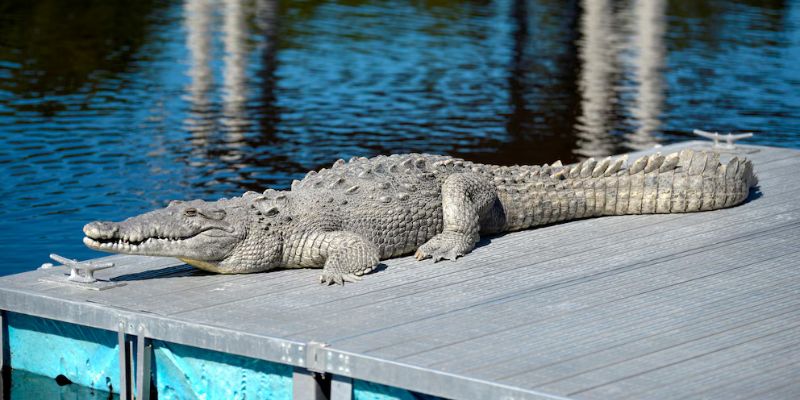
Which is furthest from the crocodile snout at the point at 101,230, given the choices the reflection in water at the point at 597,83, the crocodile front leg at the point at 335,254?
the reflection in water at the point at 597,83

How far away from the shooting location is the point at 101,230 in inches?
225

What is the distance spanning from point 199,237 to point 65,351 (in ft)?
3.04

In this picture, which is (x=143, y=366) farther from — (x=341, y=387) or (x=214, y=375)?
(x=341, y=387)

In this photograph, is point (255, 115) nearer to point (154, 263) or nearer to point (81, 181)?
point (81, 181)

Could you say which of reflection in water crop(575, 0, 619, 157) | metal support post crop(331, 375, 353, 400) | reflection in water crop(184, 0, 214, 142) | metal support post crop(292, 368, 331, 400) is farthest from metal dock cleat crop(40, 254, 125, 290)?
reflection in water crop(575, 0, 619, 157)

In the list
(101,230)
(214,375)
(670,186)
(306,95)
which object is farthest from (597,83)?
(214,375)

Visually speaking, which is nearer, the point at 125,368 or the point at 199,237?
the point at 125,368

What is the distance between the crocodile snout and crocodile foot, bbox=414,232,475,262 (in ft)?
5.76

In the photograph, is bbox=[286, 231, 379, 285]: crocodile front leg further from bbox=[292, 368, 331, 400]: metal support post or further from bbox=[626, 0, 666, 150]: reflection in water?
bbox=[626, 0, 666, 150]: reflection in water

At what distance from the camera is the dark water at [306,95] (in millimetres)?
11148

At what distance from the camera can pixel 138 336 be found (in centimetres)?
538

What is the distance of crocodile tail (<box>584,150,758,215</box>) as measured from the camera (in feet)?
24.4

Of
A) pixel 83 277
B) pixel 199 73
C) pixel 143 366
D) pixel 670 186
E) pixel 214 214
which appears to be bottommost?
pixel 199 73

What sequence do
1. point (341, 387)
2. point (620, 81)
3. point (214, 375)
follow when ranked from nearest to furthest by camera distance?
point (341, 387) < point (214, 375) < point (620, 81)
